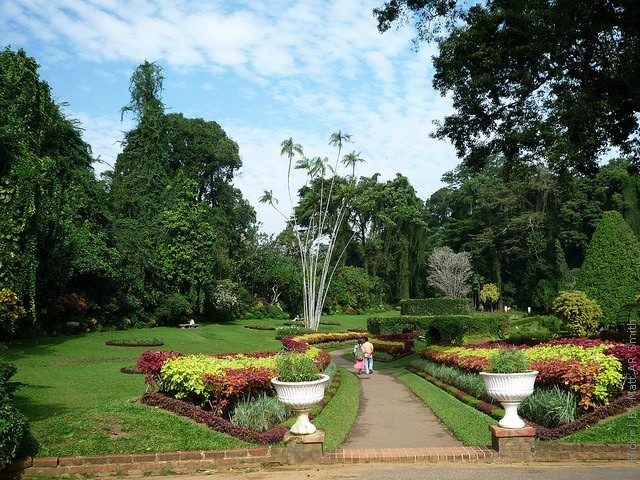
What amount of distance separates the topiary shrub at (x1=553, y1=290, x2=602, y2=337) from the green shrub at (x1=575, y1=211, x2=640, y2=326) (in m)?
0.70

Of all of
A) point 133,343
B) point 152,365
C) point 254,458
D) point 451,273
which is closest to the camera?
point 254,458

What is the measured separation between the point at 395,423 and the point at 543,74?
31.5 feet

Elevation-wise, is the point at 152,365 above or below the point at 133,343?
above

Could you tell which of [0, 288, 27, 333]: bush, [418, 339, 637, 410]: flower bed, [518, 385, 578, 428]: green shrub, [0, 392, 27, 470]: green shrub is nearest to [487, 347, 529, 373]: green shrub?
[518, 385, 578, 428]: green shrub

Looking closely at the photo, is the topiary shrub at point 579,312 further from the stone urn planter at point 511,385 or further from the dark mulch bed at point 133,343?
the stone urn planter at point 511,385

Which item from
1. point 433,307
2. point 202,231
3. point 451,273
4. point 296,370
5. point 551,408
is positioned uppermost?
point 202,231

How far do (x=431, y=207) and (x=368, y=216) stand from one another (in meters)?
22.2

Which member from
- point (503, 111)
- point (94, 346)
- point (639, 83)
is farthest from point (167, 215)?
point (639, 83)

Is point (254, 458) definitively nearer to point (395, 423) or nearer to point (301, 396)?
point (301, 396)

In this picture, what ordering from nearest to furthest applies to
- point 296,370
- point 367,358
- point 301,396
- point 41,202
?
point 301,396 < point 296,370 < point 41,202 < point 367,358

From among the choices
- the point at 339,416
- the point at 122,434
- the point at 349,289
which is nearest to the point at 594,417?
the point at 339,416

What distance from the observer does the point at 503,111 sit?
15.1m

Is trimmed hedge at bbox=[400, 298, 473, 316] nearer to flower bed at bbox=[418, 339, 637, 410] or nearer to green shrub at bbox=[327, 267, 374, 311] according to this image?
green shrub at bbox=[327, 267, 374, 311]

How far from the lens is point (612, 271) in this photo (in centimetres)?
2502
